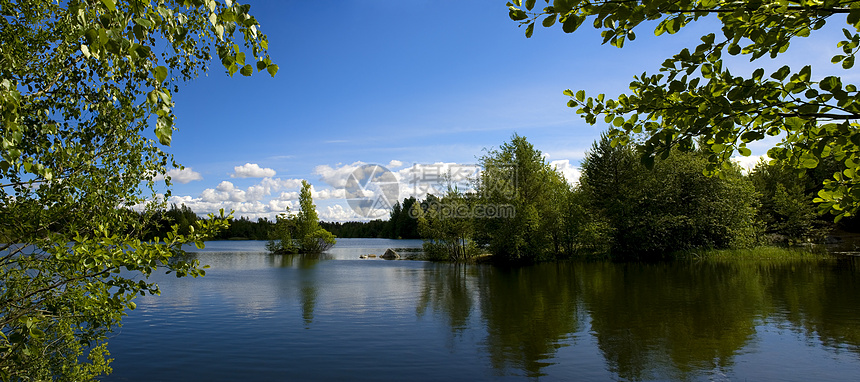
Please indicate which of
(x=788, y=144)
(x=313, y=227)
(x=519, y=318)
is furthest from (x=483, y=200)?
(x=788, y=144)

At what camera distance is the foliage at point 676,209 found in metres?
38.1

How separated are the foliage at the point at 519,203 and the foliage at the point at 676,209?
5628 millimetres

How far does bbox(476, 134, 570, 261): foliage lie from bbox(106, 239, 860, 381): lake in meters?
15.2

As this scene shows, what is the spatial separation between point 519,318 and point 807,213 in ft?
155

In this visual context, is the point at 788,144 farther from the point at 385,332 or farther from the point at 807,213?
the point at 807,213

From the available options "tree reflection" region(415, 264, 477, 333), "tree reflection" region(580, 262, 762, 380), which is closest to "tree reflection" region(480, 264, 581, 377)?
"tree reflection" region(415, 264, 477, 333)

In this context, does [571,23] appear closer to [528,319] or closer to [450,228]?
[528,319]

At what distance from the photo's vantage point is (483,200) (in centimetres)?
4216

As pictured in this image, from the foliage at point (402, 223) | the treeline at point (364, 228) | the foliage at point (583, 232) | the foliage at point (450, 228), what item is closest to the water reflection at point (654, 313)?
the foliage at point (583, 232)

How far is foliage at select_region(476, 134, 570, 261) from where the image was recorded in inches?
1555

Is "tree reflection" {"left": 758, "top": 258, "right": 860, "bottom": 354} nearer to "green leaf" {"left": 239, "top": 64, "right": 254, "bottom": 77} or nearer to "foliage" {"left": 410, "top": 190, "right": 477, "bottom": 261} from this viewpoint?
"green leaf" {"left": 239, "top": 64, "right": 254, "bottom": 77}

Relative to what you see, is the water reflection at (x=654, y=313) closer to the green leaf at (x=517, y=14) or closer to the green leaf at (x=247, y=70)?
the green leaf at (x=517, y=14)

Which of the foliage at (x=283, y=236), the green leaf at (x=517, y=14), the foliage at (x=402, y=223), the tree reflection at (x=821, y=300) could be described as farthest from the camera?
the foliage at (x=402, y=223)

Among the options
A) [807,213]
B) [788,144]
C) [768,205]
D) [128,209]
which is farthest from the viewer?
[768,205]
